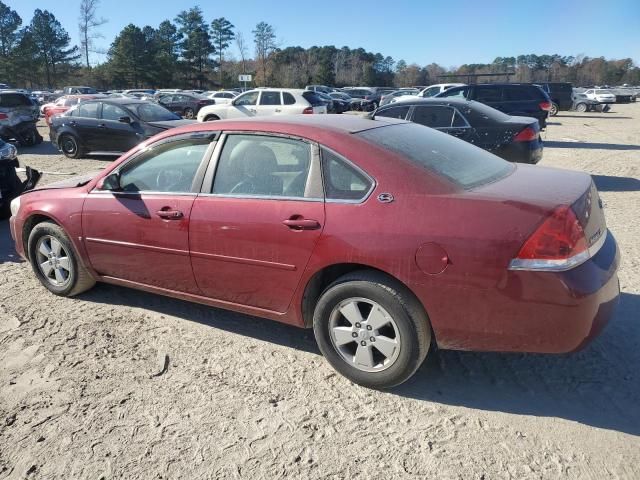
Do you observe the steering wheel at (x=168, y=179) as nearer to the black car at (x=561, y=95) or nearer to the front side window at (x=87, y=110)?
the front side window at (x=87, y=110)

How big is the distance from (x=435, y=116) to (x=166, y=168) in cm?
653

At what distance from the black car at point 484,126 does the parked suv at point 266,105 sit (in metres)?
8.00

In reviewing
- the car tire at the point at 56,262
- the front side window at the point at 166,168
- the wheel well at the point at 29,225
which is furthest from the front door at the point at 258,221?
the wheel well at the point at 29,225

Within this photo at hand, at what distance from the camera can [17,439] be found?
2686 millimetres

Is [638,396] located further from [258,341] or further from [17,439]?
[17,439]

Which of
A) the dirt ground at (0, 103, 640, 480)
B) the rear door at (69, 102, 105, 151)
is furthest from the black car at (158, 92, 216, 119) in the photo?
the dirt ground at (0, 103, 640, 480)

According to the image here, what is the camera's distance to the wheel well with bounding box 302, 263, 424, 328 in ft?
9.87

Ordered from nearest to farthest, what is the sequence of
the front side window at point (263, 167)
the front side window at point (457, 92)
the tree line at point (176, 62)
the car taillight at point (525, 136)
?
the front side window at point (263, 167), the car taillight at point (525, 136), the front side window at point (457, 92), the tree line at point (176, 62)

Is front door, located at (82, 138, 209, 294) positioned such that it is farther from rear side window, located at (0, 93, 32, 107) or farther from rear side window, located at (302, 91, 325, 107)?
rear side window, located at (302, 91, 325, 107)

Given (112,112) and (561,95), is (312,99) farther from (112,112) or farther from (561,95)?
(561,95)

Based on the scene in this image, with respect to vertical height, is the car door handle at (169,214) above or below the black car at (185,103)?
below

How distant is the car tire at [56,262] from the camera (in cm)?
425

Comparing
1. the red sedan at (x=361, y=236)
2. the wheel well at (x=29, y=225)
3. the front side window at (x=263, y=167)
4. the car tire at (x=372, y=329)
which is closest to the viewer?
the red sedan at (x=361, y=236)

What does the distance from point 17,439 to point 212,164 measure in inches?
77.1
